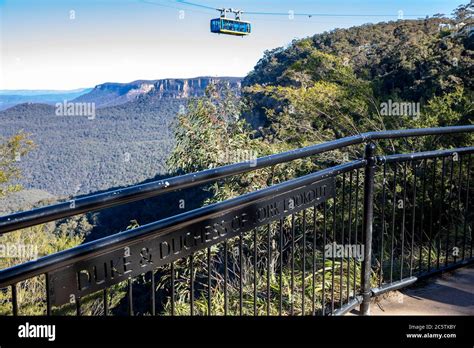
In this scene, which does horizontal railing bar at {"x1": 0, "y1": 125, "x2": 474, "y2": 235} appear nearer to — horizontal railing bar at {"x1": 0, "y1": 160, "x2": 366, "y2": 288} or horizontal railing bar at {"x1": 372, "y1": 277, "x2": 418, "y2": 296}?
horizontal railing bar at {"x1": 0, "y1": 160, "x2": 366, "y2": 288}

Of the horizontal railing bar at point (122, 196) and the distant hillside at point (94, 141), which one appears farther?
the distant hillside at point (94, 141)

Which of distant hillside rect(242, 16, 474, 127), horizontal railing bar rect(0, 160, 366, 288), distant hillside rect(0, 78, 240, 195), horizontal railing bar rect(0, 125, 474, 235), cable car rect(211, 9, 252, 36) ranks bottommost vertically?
distant hillside rect(0, 78, 240, 195)

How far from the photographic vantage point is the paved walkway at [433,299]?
3.16m

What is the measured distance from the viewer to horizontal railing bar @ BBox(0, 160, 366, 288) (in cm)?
131

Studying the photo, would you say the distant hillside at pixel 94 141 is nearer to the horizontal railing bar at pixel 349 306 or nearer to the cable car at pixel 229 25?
the cable car at pixel 229 25

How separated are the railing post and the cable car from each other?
75.9 feet

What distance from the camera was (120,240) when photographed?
152cm

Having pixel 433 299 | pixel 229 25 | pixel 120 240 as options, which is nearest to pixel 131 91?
pixel 229 25

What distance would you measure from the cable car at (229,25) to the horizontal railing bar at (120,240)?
23863 mm

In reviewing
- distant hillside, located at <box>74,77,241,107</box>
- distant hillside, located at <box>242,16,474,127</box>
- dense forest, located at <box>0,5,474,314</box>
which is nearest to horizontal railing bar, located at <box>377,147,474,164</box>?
dense forest, located at <box>0,5,474,314</box>

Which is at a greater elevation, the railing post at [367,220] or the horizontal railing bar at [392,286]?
the railing post at [367,220]

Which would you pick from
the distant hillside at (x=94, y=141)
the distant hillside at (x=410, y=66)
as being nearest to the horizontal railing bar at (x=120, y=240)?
the distant hillside at (x=410, y=66)

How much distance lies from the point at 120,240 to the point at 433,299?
2620 millimetres

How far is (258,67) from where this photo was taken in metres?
39.8
